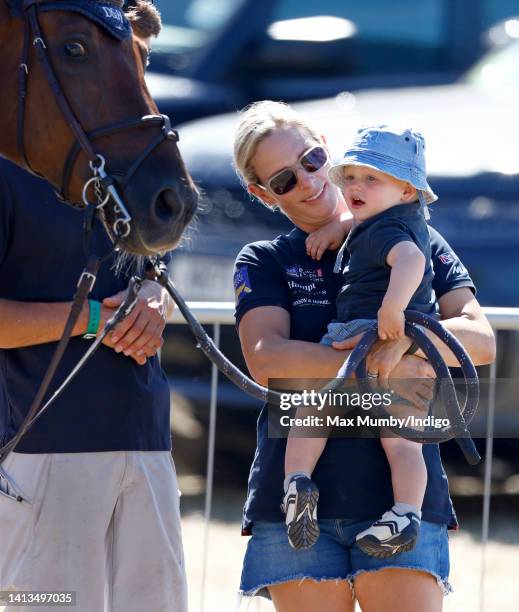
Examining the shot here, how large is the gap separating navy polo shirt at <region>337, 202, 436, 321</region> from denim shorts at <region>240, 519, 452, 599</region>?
0.52m

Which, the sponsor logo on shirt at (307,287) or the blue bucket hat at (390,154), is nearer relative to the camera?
the blue bucket hat at (390,154)

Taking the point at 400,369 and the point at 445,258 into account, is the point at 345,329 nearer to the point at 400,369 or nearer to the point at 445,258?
the point at 400,369

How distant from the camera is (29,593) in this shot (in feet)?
10.3

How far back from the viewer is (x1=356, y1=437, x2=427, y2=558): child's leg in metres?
2.91

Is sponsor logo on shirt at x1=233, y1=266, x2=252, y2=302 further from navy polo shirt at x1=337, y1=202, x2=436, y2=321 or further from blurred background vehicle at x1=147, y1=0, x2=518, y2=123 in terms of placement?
blurred background vehicle at x1=147, y1=0, x2=518, y2=123

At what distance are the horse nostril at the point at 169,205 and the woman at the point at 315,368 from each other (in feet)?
1.28

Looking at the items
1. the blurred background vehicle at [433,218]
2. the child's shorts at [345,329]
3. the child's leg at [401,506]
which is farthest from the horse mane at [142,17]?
the blurred background vehicle at [433,218]

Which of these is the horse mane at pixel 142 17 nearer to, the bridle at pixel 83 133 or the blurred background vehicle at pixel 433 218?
the bridle at pixel 83 133

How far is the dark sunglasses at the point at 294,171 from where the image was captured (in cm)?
325

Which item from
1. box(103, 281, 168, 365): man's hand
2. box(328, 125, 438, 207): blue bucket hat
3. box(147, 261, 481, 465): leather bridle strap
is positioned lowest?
box(147, 261, 481, 465): leather bridle strap

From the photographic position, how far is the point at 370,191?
306 centimetres

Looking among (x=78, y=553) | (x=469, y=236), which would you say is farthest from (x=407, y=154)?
(x=469, y=236)

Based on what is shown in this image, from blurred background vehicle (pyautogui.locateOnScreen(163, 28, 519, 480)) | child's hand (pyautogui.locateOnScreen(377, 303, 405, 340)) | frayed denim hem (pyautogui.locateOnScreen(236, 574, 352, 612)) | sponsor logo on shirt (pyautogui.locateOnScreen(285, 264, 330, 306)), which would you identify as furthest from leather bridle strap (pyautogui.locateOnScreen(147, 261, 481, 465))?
blurred background vehicle (pyautogui.locateOnScreen(163, 28, 519, 480))

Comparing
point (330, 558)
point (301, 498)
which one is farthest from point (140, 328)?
point (330, 558)
